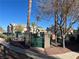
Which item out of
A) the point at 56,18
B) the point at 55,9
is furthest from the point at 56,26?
the point at 55,9

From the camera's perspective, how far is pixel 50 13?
30.2m

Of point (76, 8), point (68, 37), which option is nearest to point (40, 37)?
point (76, 8)

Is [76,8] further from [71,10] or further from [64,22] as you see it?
[64,22]

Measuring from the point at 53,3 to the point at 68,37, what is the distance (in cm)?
1425

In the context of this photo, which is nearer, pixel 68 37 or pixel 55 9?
pixel 55 9

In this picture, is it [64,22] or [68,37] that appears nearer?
[64,22]

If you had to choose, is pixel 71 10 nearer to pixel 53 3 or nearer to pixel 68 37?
pixel 53 3

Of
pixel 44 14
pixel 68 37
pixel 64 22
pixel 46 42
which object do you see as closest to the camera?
pixel 46 42

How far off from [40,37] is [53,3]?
202 inches

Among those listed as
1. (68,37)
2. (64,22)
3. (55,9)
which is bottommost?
(68,37)

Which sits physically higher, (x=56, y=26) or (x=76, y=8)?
(x=76, y=8)

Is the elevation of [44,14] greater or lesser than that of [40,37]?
greater

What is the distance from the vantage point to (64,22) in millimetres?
29234

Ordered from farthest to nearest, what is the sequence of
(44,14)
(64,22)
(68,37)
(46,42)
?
(68,37) < (44,14) < (64,22) < (46,42)
